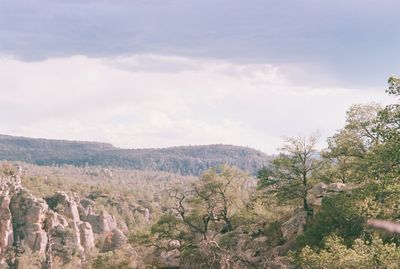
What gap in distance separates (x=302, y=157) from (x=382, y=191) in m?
13.5

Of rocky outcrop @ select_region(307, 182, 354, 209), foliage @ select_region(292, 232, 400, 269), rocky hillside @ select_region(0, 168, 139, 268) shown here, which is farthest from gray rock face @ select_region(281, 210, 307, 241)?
rocky hillside @ select_region(0, 168, 139, 268)

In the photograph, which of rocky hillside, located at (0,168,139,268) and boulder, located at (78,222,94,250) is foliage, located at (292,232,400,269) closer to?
rocky hillside, located at (0,168,139,268)

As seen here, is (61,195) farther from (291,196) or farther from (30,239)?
(291,196)

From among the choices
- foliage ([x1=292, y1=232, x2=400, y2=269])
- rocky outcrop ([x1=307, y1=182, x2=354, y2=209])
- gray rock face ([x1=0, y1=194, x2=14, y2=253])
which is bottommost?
gray rock face ([x1=0, y1=194, x2=14, y2=253])

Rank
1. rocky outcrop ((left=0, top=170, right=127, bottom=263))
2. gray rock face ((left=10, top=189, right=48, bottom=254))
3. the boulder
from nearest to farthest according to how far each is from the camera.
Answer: rocky outcrop ((left=0, top=170, right=127, bottom=263))
gray rock face ((left=10, top=189, right=48, bottom=254))
the boulder

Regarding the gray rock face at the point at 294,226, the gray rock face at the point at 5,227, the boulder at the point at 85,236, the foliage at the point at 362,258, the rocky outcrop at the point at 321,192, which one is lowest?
the boulder at the point at 85,236

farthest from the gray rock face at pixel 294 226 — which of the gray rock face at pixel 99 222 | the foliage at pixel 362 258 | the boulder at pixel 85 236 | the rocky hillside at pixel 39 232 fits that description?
the gray rock face at pixel 99 222

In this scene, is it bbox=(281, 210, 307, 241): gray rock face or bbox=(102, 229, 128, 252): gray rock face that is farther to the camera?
bbox=(102, 229, 128, 252): gray rock face

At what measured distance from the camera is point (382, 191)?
2395 centimetres

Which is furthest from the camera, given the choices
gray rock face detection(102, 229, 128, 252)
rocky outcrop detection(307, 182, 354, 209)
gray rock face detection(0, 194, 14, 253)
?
gray rock face detection(102, 229, 128, 252)

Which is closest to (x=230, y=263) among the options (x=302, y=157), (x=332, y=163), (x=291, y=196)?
(x=291, y=196)

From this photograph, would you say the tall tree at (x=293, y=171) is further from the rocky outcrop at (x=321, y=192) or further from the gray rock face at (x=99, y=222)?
the gray rock face at (x=99, y=222)

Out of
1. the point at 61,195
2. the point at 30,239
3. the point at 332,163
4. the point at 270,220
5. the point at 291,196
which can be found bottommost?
the point at 30,239

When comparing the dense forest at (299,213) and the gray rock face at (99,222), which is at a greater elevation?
the dense forest at (299,213)
